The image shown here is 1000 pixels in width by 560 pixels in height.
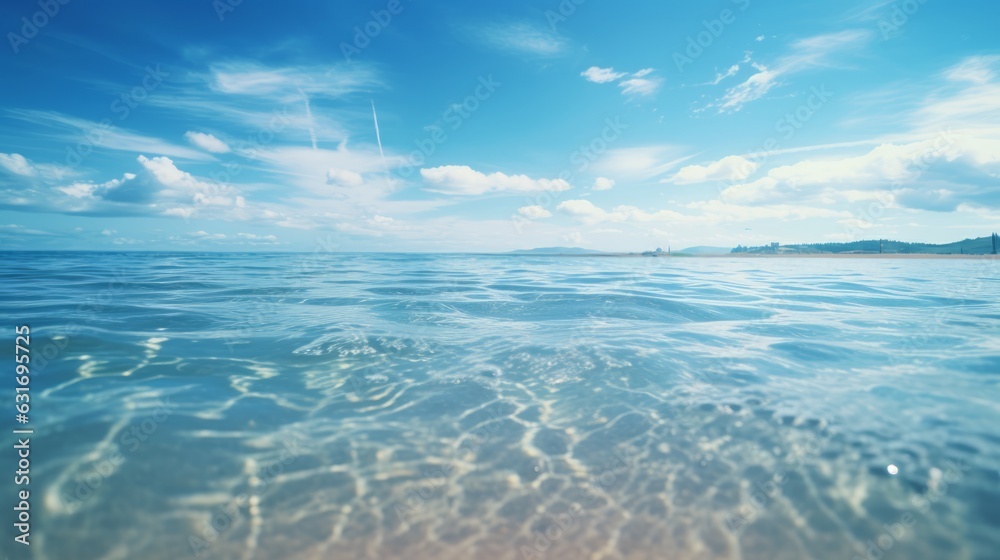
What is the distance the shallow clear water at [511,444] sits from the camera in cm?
345

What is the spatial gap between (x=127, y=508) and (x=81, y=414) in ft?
9.98

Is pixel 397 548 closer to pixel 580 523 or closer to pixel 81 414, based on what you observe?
pixel 580 523

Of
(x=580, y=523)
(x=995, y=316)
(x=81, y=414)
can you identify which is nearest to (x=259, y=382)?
(x=81, y=414)

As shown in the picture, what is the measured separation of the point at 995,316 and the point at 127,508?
21339 mm

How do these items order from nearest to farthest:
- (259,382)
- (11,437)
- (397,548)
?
(397,548) → (11,437) → (259,382)

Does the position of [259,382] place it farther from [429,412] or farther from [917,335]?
[917,335]

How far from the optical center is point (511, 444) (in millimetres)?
4957

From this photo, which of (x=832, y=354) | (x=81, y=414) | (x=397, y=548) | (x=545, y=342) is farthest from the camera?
(x=545, y=342)

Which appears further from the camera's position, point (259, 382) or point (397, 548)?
point (259, 382)

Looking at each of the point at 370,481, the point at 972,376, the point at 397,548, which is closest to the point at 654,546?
the point at 397,548

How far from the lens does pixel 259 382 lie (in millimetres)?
6984

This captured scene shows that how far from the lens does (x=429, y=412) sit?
5844mm

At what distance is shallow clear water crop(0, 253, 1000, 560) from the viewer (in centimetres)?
345

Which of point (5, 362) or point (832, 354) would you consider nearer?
point (5, 362)
